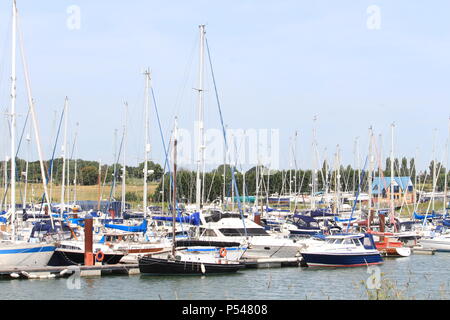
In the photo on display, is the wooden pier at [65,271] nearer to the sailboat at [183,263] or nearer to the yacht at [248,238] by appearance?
the sailboat at [183,263]

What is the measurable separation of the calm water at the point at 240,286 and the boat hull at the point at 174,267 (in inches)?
13.8

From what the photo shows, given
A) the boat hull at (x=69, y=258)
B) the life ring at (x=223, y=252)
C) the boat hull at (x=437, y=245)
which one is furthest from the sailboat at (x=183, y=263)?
the boat hull at (x=437, y=245)

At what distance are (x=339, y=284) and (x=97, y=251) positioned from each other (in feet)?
45.2

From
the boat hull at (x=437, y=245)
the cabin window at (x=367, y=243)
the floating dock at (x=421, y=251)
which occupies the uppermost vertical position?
the cabin window at (x=367, y=243)

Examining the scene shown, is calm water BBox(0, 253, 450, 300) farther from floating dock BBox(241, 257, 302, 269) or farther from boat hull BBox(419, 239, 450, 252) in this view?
boat hull BBox(419, 239, 450, 252)

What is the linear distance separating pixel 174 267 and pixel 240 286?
426cm

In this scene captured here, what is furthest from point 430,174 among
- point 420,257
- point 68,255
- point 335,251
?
point 68,255

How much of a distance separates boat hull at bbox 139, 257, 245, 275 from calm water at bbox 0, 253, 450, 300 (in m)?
0.35

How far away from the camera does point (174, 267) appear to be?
37.0 meters

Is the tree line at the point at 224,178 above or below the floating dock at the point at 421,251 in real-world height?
above

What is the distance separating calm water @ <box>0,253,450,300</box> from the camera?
31203mm

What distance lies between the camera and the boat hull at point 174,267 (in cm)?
3672
